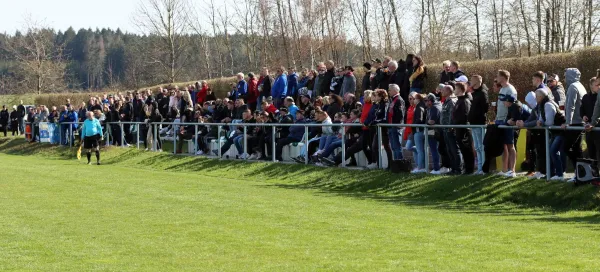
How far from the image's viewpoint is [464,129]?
19891 millimetres

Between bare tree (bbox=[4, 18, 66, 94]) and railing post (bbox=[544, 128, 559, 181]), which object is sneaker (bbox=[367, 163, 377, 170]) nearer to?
railing post (bbox=[544, 128, 559, 181])

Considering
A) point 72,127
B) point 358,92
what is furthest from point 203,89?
point 72,127

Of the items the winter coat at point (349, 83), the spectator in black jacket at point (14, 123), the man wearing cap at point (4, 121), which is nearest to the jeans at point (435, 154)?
the winter coat at point (349, 83)

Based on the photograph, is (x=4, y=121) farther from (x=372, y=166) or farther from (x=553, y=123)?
(x=553, y=123)

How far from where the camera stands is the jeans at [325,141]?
25.1 meters

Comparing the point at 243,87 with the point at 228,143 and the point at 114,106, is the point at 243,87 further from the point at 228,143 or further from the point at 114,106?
the point at 114,106

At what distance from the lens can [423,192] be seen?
1994 centimetres

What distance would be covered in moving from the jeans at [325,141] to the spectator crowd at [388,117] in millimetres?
31

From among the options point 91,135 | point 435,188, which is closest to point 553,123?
point 435,188

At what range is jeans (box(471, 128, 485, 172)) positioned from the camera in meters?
19.4

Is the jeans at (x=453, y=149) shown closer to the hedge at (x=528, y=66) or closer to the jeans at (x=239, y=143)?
the hedge at (x=528, y=66)

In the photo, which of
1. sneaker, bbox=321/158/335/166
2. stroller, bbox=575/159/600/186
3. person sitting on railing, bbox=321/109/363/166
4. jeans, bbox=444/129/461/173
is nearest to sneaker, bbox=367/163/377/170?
person sitting on railing, bbox=321/109/363/166

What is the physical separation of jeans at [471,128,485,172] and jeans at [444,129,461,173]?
2.08 ft

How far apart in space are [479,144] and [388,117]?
3.80m
